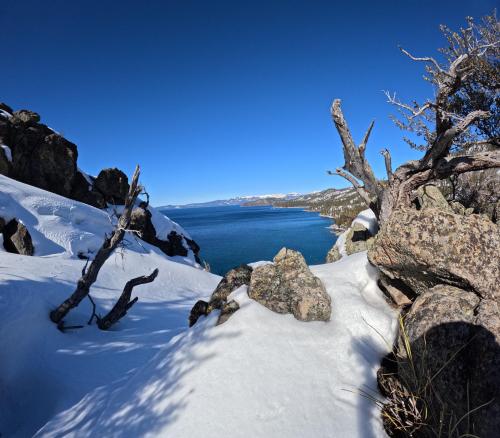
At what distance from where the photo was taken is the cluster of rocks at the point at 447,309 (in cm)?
335

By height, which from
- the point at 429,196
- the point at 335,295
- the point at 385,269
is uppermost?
the point at 429,196

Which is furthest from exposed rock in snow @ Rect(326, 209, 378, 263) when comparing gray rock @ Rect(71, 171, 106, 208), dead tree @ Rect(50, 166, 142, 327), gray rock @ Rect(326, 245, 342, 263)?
gray rock @ Rect(71, 171, 106, 208)

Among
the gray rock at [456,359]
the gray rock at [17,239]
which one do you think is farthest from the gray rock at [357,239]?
the gray rock at [17,239]

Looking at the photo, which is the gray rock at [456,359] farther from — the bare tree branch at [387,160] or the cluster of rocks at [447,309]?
the bare tree branch at [387,160]

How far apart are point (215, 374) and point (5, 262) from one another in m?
13.2

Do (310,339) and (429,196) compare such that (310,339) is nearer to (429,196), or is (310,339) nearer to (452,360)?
(452,360)

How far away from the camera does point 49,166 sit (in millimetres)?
28906

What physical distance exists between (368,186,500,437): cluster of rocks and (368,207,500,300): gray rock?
0.04ft

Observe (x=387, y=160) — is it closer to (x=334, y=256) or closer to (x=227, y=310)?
(x=334, y=256)

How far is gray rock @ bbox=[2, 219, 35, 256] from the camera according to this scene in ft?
54.6

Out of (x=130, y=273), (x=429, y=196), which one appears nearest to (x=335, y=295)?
(x=429, y=196)

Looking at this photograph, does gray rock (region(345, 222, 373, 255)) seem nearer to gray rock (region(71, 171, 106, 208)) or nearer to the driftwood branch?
the driftwood branch

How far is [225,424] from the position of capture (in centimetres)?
377

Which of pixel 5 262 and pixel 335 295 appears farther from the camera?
pixel 5 262
